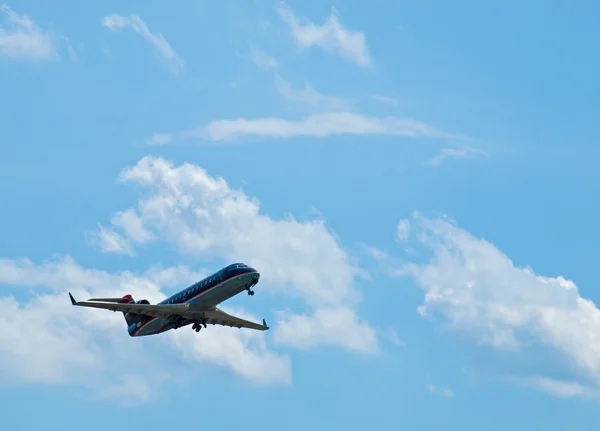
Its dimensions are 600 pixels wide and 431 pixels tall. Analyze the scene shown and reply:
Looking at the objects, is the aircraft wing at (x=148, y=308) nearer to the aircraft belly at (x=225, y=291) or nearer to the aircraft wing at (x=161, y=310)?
the aircraft wing at (x=161, y=310)

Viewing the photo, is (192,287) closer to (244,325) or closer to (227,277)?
(227,277)

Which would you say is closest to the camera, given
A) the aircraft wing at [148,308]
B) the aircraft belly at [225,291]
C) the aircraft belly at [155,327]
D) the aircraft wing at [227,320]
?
the aircraft belly at [225,291]

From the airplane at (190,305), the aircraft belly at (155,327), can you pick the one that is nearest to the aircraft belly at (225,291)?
the airplane at (190,305)

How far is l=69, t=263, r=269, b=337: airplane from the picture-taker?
483 ft

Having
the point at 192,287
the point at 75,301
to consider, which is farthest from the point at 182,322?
the point at 75,301

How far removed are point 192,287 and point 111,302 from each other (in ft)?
37.7

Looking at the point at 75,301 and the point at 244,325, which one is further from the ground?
the point at 244,325

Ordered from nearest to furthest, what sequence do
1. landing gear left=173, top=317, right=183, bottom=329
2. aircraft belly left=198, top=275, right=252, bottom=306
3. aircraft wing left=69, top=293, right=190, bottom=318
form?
1. aircraft belly left=198, top=275, right=252, bottom=306
2. aircraft wing left=69, top=293, right=190, bottom=318
3. landing gear left=173, top=317, right=183, bottom=329

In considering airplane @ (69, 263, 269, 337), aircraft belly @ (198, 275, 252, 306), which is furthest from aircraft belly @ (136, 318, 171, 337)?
aircraft belly @ (198, 275, 252, 306)

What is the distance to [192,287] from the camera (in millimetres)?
151625

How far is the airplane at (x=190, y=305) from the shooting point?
147125mm

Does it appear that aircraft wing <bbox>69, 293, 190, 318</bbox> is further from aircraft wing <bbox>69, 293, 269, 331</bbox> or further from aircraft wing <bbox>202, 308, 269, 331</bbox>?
aircraft wing <bbox>202, 308, 269, 331</bbox>

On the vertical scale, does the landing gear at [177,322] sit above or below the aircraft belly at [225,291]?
below

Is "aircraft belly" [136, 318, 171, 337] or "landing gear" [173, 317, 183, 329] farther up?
"landing gear" [173, 317, 183, 329]
